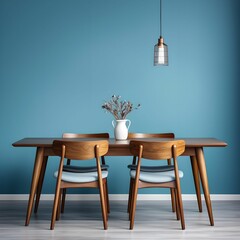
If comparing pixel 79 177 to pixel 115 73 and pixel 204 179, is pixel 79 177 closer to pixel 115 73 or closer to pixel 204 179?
pixel 204 179

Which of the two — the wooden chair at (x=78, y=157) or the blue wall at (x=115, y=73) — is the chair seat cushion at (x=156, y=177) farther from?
the blue wall at (x=115, y=73)

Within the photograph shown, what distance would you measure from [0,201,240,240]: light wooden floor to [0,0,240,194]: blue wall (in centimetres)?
44

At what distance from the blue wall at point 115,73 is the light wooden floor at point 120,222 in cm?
→ 44

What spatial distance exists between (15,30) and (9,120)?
99cm

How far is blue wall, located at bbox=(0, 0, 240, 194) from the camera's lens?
16.9 ft

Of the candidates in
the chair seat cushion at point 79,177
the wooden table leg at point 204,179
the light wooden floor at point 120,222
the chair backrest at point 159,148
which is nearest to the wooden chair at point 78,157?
the chair seat cushion at point 79,177

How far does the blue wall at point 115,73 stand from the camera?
5.15 metres

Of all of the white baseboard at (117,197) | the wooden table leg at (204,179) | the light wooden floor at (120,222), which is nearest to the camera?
the light wooden floor at (120,222)

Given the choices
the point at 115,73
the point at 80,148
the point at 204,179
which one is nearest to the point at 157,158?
the point at 204,179

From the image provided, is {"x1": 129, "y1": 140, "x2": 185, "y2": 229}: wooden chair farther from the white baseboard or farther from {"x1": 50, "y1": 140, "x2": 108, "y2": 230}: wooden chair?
the white baseboard

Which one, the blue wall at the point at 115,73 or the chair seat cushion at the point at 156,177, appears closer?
the chair seat cushion at the point at 156,177

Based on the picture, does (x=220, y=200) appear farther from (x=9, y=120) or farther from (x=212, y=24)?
(x=9, y=120)

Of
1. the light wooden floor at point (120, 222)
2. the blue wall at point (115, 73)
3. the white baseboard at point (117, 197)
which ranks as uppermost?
the blue wall at point (115, 73)

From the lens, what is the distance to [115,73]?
17.0 ft
